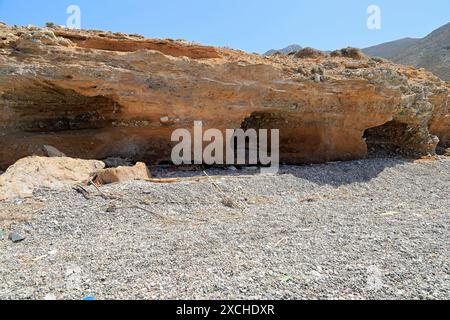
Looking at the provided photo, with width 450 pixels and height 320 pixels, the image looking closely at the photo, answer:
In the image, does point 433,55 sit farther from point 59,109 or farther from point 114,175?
point 114,175

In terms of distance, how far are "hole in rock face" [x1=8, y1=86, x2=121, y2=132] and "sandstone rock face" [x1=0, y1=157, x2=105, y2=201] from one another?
6.21ft

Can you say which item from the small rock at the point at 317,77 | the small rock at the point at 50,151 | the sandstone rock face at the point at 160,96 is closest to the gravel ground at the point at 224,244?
the small rock at the point at 50,151

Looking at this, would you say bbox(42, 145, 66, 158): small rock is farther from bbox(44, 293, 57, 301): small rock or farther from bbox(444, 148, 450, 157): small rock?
bbox(444, 148, 450, 157): small rock

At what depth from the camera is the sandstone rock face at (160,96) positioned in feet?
21.1

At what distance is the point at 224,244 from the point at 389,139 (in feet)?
29.9

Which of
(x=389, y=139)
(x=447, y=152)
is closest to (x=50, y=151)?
(x=389, y=139)

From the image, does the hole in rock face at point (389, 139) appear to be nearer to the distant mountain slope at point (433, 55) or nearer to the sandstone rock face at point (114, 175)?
the sandstone rock face at point (114, 175)

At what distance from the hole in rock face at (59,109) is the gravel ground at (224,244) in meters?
2.82

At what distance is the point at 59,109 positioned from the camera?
24.1ft

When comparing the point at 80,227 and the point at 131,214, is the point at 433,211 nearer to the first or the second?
the point at 131,214

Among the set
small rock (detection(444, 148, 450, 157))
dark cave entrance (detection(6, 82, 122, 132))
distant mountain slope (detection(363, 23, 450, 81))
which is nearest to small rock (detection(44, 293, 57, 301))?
dark cave entrance (detection(6, 82, 122, 132))

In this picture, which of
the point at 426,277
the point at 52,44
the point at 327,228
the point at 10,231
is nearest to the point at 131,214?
the point at 10,231
